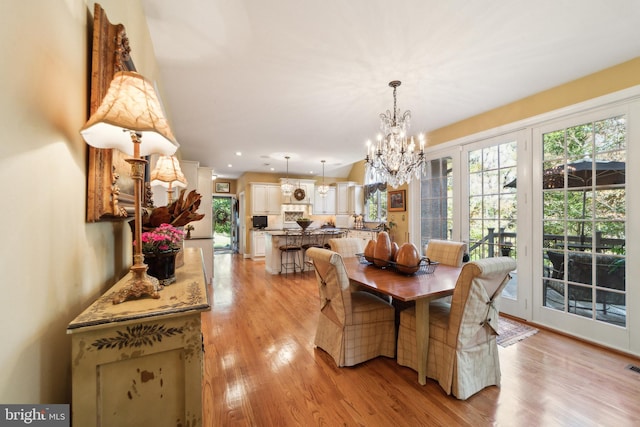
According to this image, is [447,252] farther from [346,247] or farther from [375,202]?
[375,202]

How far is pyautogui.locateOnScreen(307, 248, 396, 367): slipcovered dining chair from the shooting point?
2041 mm

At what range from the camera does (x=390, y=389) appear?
1.84 meters

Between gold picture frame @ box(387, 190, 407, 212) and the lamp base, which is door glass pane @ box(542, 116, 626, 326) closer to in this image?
gold picture frame @ box(387, 190, 407, 212)

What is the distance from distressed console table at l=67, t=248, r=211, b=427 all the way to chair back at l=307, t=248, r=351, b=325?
1246 millimetres

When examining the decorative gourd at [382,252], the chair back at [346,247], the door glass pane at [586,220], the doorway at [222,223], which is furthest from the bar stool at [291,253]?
the doorway at [222,223]

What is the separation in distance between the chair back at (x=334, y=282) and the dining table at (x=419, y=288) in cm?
13

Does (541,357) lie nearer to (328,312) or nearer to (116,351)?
(328,312)

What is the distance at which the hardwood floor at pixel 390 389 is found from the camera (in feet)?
5.22

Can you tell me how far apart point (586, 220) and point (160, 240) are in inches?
149

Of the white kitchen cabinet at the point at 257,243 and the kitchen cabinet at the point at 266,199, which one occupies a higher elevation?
the kitchen cabinet at the point at 266,199

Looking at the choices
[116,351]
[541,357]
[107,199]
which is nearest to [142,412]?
[116,351]

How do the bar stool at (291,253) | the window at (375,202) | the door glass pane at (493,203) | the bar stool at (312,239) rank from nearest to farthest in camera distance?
the door glass pane at (493,203)
the bar stool at (291,253)
the bar stool at (312,239)
the window at (375,202)

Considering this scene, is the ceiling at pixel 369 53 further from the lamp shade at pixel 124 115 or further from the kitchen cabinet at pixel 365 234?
the kitchen cabinet at pixel 365 234

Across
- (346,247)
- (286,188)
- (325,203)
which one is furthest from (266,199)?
(346,247)
